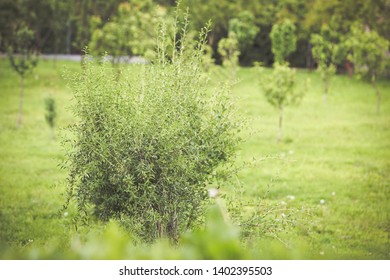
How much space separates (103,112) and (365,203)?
522 cm

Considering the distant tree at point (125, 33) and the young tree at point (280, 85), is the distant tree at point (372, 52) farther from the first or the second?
the distant tree at point (125, 33)

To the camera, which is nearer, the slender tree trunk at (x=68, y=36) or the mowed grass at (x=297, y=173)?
the mowed grass at (x=297, y=173)

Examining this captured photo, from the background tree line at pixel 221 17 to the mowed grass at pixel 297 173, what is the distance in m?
4.48

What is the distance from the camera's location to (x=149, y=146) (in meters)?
3.18

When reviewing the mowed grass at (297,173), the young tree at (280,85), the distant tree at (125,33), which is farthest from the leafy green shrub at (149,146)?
the distant tree at (125,33)

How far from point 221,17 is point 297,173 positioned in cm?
1856

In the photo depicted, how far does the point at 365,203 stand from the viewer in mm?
7477

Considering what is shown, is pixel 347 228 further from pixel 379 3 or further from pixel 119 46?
pixel 379 3

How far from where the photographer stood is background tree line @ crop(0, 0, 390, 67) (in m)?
20.8

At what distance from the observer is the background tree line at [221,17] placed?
818 inches

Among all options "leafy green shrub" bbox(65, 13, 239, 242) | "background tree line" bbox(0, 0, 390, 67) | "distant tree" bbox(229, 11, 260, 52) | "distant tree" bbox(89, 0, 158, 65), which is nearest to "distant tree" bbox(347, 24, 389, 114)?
"background tree line" bbox(0, 0, 390, 67)

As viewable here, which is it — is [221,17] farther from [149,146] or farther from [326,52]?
[149,146]

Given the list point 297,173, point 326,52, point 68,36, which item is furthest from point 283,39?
point 297,173

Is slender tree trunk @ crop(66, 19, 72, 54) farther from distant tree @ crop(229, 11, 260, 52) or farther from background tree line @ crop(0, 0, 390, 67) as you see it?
distant tree @ crop(229, 11, 260, 52)
